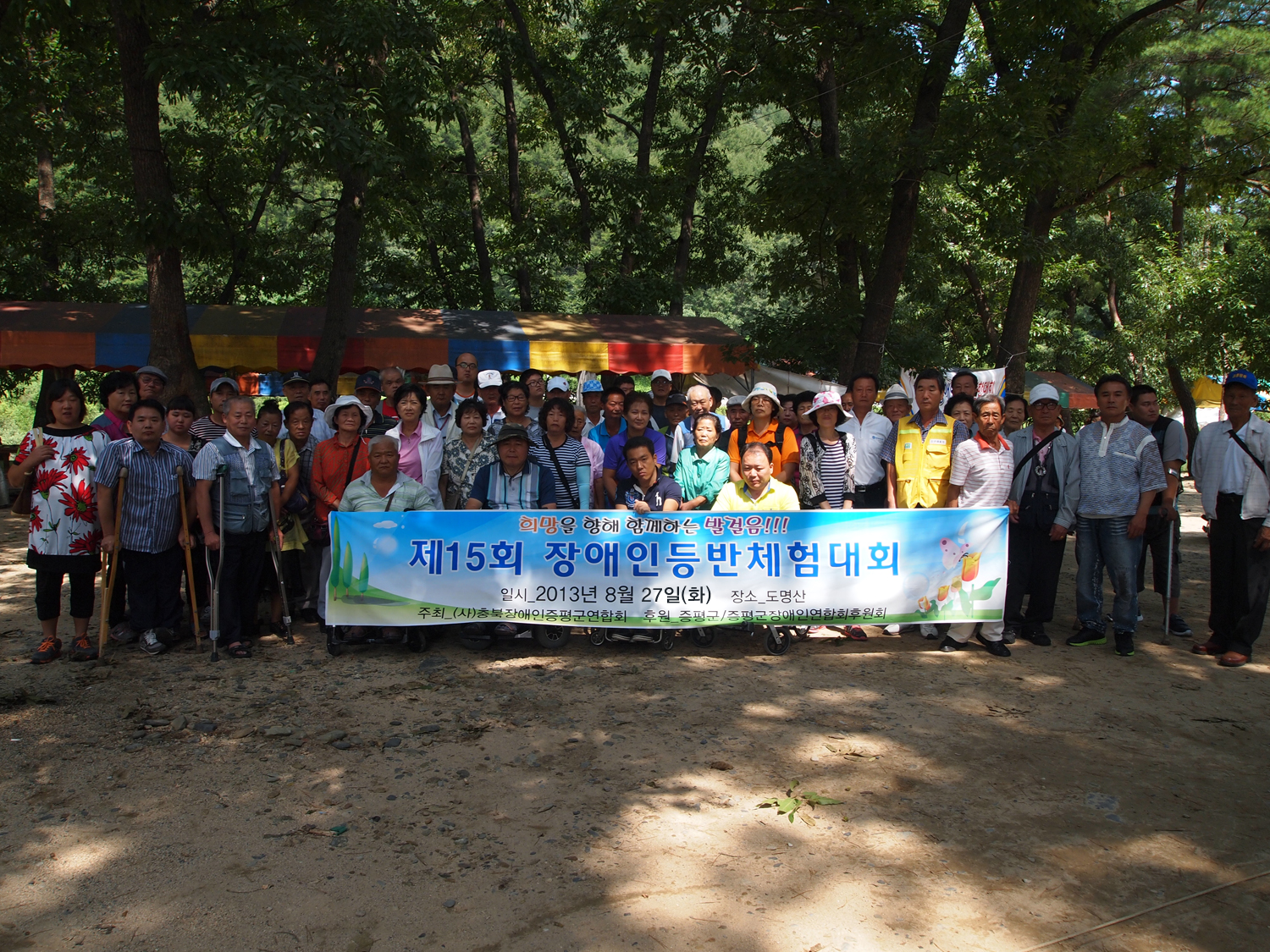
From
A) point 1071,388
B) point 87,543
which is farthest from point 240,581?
point 1071,388

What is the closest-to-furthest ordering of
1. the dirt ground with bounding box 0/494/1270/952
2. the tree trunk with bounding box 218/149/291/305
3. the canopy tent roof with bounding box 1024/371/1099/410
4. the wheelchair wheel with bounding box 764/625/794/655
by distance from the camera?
1. the dirt ground with bounding box 0/494/1270/952
2. the wheelchair wheel with bounding box 764/625/794/655
3. the tree trunk with bounding box 218/149/291/305
4. the canopy tent roof with bounding box 1024/371/1099/410

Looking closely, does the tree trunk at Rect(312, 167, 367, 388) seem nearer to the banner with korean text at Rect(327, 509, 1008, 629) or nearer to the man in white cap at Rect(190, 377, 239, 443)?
the man in white cap at Rect(190, 377, 239, 443)

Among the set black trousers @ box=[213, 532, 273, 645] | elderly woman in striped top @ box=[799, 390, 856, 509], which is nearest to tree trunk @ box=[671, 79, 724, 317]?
elderly woman in striped top @ box=[799, 390, 856, 509]

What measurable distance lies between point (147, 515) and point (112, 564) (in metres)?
0.45

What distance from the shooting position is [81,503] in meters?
5.88

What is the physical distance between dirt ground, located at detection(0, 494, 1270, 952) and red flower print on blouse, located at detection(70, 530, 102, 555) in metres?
0.77

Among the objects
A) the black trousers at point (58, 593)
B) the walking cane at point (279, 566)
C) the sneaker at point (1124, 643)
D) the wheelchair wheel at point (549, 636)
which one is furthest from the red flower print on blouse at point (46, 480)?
the sneaker at point (1124, 643)

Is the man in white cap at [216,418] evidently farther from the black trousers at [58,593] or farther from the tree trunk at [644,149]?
the tree trunk at [644,149]

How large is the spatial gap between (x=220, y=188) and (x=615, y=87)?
9226 mm

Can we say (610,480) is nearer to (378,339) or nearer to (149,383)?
(149,383)

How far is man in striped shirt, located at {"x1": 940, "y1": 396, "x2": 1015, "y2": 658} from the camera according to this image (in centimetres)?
652

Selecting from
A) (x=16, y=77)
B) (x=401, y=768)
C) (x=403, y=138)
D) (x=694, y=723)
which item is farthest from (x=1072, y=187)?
(x=16, y=77)

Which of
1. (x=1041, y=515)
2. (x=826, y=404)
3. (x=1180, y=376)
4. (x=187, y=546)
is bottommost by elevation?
(x=187, y=546)

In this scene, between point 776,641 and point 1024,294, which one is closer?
point 776,641
